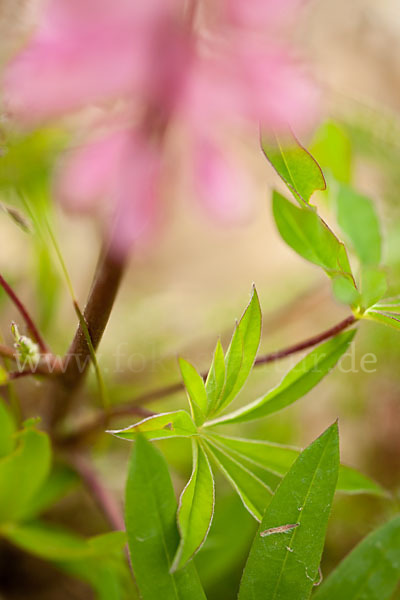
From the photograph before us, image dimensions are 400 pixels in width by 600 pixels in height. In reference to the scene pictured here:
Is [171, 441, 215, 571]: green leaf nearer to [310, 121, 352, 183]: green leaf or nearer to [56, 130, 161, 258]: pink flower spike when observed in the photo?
[56, 130, 161, 258]: pink flower spike

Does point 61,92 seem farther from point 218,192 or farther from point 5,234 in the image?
point 5,234

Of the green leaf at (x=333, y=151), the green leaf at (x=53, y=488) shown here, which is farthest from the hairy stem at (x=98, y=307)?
the green leaf at (x=333, y=151)

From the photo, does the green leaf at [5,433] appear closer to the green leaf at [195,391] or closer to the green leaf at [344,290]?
the green leaf at [195,391]

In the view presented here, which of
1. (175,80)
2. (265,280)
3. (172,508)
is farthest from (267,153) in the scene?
(265,280)

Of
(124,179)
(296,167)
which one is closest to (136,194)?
(124,179)

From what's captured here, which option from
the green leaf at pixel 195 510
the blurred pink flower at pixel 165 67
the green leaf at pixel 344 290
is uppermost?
the blurred pink flower at pixel 165 67

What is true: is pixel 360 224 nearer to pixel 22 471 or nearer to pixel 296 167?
pixel 296 167
